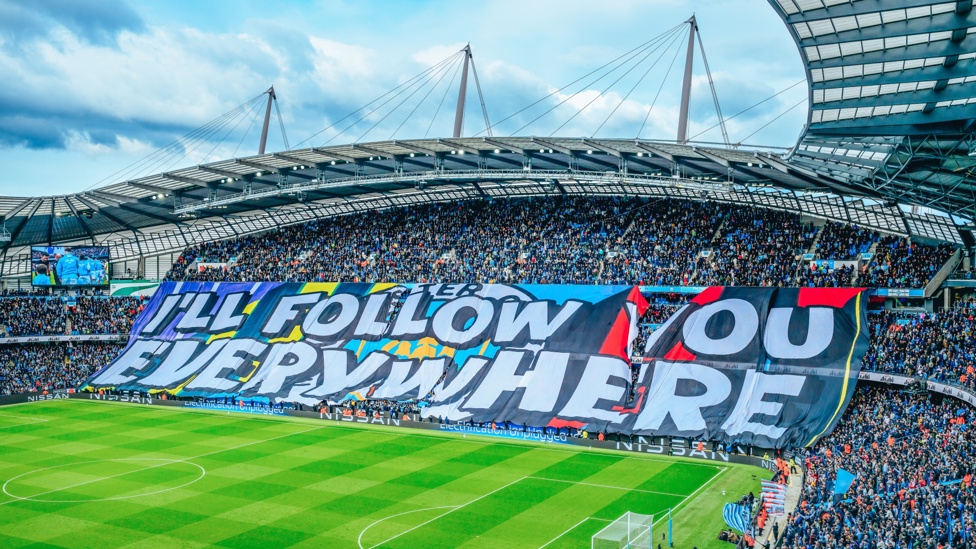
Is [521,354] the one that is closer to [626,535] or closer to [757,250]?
[757,250]

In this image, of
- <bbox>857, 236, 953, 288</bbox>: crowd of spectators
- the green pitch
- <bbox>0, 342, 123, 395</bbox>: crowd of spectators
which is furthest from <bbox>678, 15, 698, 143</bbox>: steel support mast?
<bbox>0, 342, 123, 395</bbox>: crowd of spectators

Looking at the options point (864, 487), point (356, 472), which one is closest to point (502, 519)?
point (356, 472)

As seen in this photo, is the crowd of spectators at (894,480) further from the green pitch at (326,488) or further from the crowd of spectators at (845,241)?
the crowd of spectators at (845,241)

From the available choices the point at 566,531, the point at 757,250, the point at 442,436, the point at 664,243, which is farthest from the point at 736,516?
the point at 664,243

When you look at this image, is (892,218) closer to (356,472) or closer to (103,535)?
(356,472)

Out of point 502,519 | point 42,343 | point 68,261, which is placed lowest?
point 502,519

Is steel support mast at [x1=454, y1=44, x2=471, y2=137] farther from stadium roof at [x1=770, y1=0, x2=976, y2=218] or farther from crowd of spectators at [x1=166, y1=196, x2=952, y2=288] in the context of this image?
stadium roof at [x1=770, y1=0, x2=976, y2=218]

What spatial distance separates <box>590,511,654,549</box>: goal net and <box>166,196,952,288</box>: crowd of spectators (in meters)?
25.5

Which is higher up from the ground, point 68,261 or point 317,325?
point 68,261

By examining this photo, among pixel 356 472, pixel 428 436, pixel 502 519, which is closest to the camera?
pixel 502 519

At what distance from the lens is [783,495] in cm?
2705

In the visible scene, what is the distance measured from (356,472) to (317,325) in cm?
2250

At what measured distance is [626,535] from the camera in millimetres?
21922

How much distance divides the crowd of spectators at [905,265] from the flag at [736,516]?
67.3 ft
